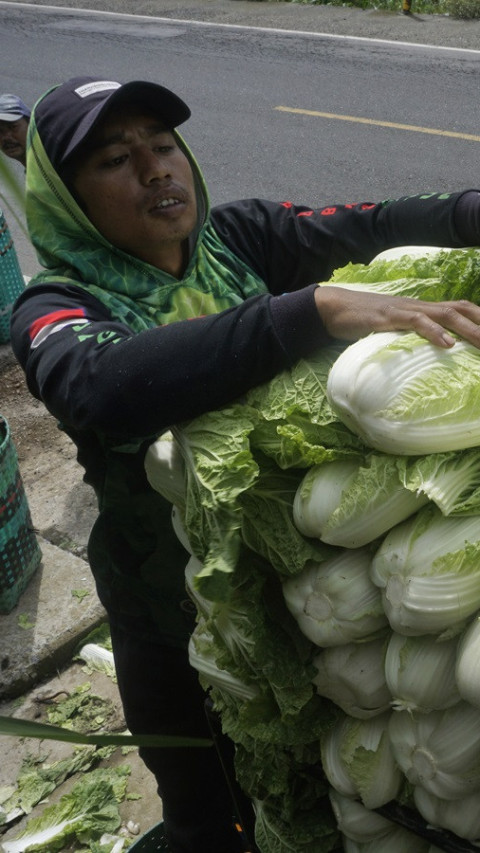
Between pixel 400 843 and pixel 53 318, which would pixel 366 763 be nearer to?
pixel 400 843

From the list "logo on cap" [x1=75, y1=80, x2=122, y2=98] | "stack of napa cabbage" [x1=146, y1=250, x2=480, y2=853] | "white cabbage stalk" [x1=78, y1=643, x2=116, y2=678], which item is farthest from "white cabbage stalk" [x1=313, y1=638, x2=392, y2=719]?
"white cabbage stalk" [x1=78, y1=643, x2=116, y2=678]

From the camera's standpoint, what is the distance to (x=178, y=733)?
2.45 meters

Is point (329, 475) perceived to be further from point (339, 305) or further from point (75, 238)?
point (75, 238)

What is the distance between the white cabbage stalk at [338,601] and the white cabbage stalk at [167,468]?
0.94ft

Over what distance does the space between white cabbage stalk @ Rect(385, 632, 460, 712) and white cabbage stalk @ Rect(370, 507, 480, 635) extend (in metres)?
0.04

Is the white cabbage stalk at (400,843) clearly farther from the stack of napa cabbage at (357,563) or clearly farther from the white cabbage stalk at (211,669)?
the white cabbage stalk at (211,669)

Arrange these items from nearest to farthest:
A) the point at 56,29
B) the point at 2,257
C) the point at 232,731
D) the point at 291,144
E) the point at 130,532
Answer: the point at 232,731 → the point at 130,532 → the point at 2,257 → the point at 291,144 → the point at 56,29

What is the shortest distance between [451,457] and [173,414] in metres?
0.52

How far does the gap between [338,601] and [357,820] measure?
0.57 m

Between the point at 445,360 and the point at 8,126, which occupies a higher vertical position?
the point at 445,360

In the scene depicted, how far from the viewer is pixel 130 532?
6.87ft

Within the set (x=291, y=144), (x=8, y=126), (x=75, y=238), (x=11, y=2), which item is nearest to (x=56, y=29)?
(x=11, y=2)

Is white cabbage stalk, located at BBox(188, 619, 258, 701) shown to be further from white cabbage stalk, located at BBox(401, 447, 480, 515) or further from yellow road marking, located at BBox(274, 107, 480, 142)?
yellow road marking, located at BBox(274, 107, 480, 142)

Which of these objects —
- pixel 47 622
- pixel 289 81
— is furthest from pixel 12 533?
pixel 289 81
